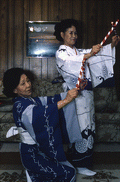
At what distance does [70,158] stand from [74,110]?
1.55 ft

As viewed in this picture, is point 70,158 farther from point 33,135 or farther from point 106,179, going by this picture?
point 33,135

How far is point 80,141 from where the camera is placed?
1.40m

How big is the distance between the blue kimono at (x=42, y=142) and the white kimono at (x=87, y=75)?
0.82ft

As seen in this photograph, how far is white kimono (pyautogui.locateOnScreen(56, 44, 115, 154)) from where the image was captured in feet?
4.49

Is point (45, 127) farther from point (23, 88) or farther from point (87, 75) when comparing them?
point (87, 75)

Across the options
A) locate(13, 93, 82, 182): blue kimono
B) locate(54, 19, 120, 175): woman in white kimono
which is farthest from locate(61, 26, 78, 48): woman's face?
locate(13, 93, 82, 182): blue kimono

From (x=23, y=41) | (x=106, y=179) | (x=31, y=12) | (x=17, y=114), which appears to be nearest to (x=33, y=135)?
(x=17, y=114)

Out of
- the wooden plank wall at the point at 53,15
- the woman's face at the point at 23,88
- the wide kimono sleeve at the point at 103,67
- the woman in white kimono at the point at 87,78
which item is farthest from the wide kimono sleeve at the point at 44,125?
the wooden plank wall at the point at 53,15

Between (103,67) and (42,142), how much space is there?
772 millimetres

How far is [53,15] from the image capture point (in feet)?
10.7

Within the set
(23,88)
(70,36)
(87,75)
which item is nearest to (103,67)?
(87,75)

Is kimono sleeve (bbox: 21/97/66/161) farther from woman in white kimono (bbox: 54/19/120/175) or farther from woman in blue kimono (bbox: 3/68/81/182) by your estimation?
woman in white kimono (bbox: 54/19/120/175)

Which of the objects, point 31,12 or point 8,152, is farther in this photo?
point 31,12

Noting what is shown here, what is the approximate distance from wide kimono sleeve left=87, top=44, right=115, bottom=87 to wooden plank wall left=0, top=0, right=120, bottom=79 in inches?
78.0
